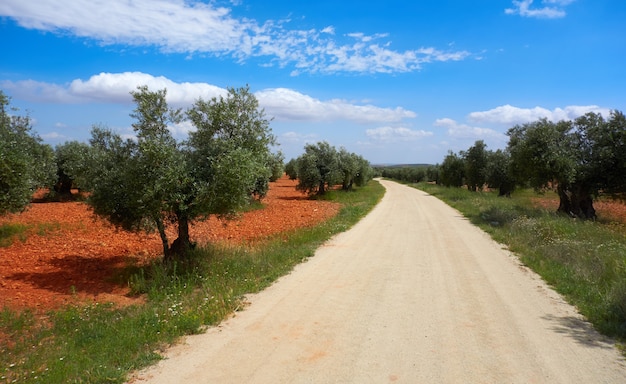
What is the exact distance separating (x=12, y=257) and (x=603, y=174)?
26.0 meters

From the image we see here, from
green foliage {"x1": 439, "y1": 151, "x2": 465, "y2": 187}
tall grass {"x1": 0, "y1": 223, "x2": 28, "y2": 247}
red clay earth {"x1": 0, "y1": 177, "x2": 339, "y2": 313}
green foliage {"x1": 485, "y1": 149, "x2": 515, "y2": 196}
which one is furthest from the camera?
green foliage {"x1": 439, "y1": 151, "x2": 465, "y2": 187}

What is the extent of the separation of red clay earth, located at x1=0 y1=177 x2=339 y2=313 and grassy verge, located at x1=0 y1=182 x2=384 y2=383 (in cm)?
86

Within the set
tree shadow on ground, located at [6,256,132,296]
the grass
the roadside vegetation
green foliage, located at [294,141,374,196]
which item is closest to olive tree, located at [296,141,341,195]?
green foliage, located at [294,141,374,196]

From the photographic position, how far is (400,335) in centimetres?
609

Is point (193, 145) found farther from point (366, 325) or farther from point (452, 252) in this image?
point (452, 252)

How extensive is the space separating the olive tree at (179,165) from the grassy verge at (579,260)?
7803 mm

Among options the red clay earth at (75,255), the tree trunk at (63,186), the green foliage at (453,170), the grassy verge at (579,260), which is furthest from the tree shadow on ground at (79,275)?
the green foliage at (453,170)

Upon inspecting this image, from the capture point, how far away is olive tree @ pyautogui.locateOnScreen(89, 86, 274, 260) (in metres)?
10.3

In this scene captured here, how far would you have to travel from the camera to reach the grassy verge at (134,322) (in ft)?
17.7

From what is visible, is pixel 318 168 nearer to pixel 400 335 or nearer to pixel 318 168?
pixel 318 168

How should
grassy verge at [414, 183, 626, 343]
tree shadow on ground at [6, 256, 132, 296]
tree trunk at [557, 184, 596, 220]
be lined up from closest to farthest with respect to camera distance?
grassy verge at [414, 183, 626, 343] < tree shadow on ground at [6, 256, 132, 296] < tree trunk at [557, 184, 596, 220]

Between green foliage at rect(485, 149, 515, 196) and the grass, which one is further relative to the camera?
green foliage at rect(485, 149, 515, 196)

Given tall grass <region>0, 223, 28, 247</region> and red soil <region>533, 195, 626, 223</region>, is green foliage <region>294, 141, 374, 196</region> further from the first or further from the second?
tall grass <region>0, 223, 28, 247</region>

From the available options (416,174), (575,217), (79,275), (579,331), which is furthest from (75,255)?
(416,174)
